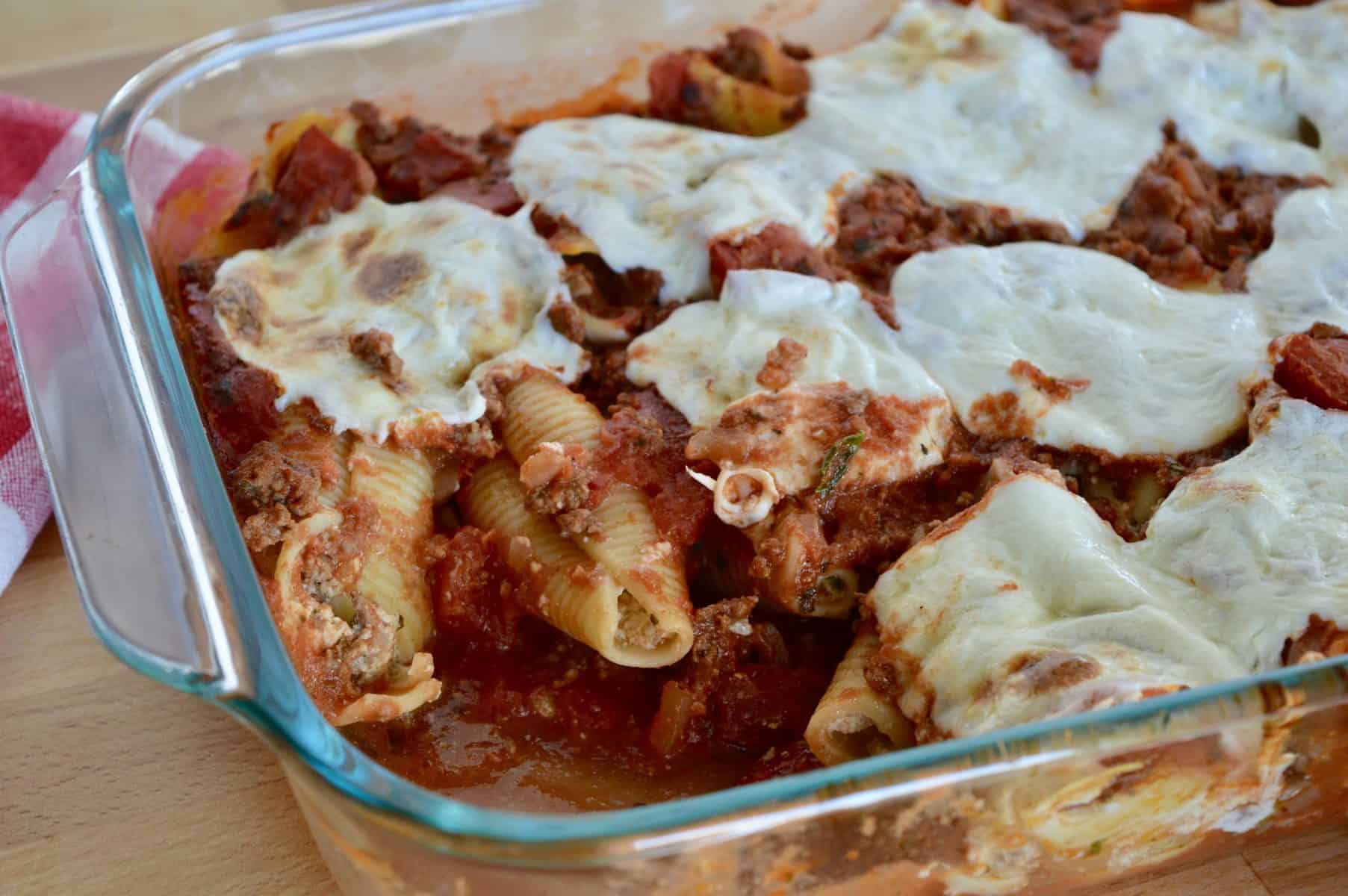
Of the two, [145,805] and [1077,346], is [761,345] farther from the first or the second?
[145,805]

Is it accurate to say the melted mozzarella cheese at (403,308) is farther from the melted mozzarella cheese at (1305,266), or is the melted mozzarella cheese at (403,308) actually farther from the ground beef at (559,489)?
the melted mozzarella cheese at (1305,266)

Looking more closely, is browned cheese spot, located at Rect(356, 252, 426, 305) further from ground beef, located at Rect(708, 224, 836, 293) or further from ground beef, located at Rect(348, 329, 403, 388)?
ground beef, located at Rect(708, 224, 836, 293)

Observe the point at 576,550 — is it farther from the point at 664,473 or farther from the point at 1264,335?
the point at 1264,335

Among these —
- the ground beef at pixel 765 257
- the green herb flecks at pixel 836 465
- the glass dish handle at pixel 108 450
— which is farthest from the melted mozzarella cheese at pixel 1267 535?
the glass dish handle at pixel 108 450

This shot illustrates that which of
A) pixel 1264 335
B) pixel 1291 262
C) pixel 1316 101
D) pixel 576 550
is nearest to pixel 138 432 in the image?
pixel 576 550

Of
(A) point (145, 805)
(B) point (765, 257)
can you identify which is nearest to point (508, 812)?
(A) point (145, 805)

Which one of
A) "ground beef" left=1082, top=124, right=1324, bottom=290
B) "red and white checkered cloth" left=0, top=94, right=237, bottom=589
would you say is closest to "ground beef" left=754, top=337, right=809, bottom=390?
"ground beef" left=1082, top=124, right=1324, bottom=290
